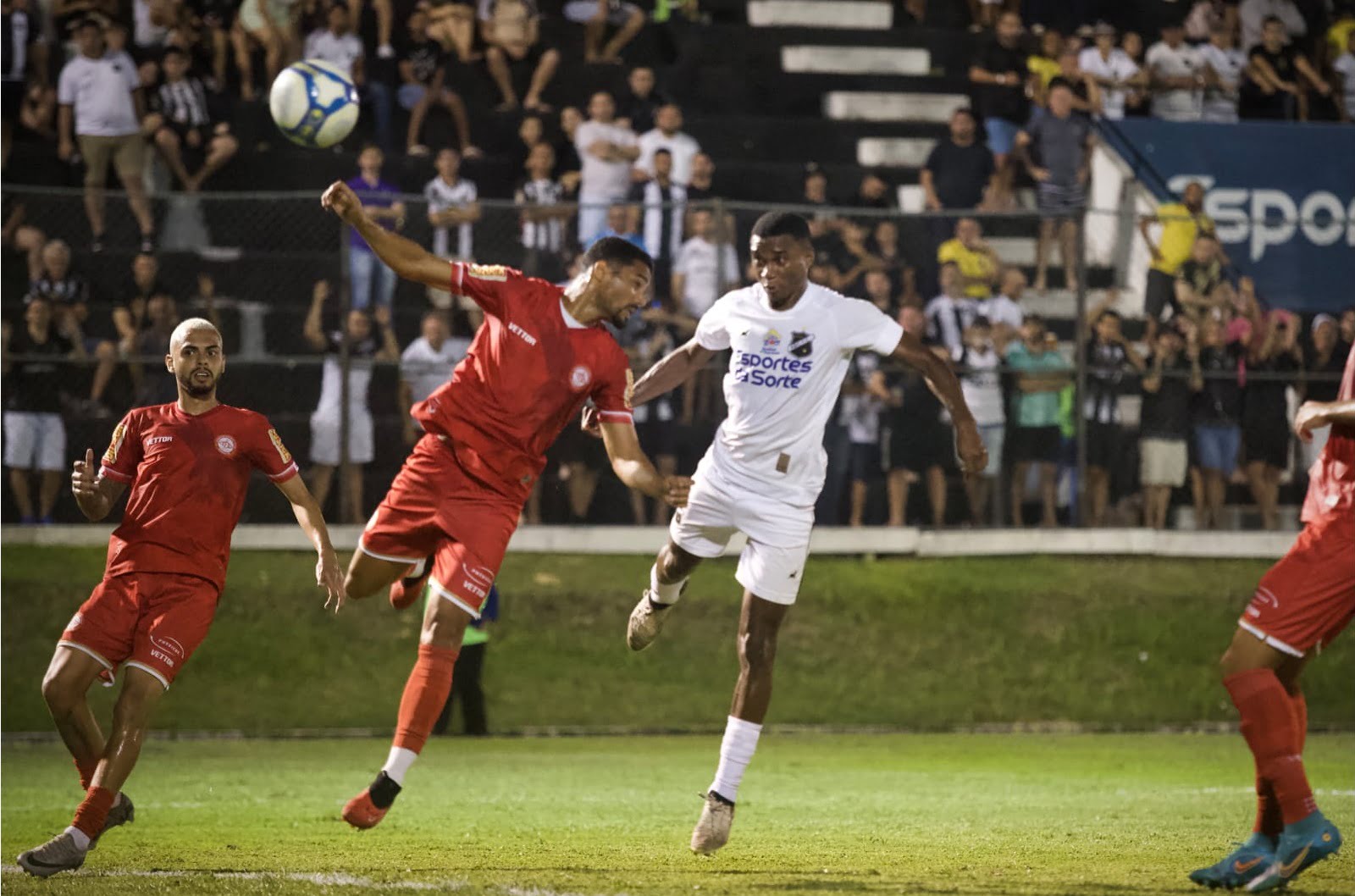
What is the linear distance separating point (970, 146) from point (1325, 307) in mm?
4309

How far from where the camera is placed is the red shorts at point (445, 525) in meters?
8.45

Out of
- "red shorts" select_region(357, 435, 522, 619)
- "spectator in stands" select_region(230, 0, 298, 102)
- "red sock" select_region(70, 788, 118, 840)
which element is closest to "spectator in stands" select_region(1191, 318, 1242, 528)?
"red shorts" select_region(357, 435, 522, 619)

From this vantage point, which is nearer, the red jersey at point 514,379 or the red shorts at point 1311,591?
the red shorts at point 1311,591

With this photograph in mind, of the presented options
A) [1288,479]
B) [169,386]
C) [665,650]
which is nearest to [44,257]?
[169,386]

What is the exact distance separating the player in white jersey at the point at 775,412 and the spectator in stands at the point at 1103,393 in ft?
26.8

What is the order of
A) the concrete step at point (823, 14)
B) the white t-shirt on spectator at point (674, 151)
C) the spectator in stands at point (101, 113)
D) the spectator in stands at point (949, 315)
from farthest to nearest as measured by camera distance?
the concrete step at point (823, 14) < the white t-shirt on spectator at point (674, 151) < the spectator in stands at point (101, 113) < the spectator in stands at point (949, 315)

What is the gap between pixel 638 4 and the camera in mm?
24344

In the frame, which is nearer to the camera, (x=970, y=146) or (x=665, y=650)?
(x=665, y=650)

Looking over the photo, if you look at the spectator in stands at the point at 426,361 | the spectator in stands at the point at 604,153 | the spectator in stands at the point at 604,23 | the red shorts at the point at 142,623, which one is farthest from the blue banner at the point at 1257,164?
the red shorts at the point at 142,623

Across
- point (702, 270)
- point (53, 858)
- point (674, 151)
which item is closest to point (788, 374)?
point (53, 858)

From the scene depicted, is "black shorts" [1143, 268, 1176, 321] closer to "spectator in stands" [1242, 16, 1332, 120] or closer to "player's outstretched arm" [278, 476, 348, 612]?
"spectator in stands" [1242, 16, 1332, 120]

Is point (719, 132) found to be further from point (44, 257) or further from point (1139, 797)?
point (1139, 797)

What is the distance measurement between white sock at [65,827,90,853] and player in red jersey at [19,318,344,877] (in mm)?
169

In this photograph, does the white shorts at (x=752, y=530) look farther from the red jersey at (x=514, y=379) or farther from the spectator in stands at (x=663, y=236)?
the spectator in stands at (x=663, y=236)
